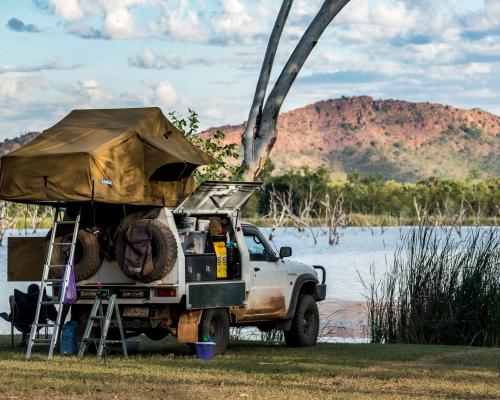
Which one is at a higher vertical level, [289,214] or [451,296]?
[289,214]

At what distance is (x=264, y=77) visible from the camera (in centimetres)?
2069

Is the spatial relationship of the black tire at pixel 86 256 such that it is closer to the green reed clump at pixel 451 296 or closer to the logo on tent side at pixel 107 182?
the logo on tent side at pixel 107 182

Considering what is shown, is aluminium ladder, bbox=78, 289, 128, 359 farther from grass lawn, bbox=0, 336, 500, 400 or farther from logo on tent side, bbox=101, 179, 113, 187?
logo on tent side, bbox=101, 179, 113, 187

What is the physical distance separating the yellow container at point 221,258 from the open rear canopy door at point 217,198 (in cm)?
45

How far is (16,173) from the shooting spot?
14.2 metres

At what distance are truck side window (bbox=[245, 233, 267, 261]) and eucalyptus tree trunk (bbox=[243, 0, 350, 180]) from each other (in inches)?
161

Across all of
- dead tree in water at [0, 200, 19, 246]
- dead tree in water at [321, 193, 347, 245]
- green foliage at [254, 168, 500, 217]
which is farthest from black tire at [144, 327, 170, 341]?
green foliage at [254, 168, 500, 217]

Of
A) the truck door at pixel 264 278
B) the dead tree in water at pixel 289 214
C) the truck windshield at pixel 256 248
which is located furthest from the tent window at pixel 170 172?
the dead tree in water at pixel 289 214

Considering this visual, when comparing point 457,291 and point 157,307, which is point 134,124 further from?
point 457,291

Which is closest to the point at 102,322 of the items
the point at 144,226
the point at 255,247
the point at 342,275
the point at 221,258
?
the point at 144,226

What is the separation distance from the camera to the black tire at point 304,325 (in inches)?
658

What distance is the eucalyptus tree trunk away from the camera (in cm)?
2045

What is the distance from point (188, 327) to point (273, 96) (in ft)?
23.2

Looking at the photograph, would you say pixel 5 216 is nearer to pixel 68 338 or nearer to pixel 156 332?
pixel 156 332
